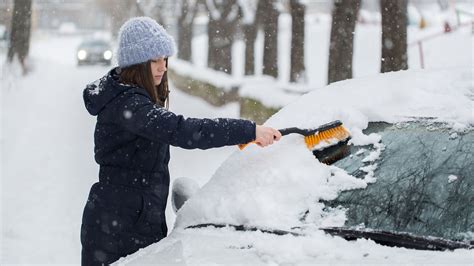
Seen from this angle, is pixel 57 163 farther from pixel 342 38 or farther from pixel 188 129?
pixel 188 129

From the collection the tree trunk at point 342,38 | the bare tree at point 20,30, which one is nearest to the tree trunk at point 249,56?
the bare tree at point 20,30

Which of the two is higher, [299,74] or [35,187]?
[299,74]

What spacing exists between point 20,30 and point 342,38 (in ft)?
38.0

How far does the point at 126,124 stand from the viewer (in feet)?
11.1

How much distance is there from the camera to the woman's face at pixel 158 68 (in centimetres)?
350

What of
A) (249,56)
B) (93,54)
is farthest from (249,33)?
(93,54)

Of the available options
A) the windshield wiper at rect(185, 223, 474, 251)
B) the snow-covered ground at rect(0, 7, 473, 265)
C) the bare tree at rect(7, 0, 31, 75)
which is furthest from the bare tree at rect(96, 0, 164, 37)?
the windshield wiper at rect(185, 223, 474, 251)

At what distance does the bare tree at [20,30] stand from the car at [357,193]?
687 inches

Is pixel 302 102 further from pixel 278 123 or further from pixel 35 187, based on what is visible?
pixel 35 187

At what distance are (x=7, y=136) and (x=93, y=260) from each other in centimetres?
1219

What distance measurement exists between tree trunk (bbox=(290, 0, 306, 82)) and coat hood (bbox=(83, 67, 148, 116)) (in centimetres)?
1239

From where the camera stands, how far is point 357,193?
10.7ft

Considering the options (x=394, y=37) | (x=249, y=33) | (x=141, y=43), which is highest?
(x=249, y=33)

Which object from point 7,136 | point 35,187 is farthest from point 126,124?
point 7,136
